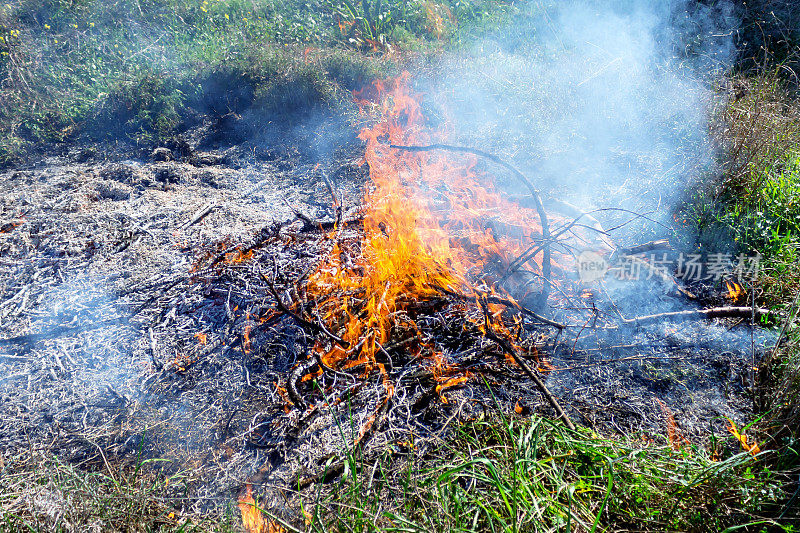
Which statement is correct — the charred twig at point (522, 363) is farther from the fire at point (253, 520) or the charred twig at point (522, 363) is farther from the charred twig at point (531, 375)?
the fire at point (253, 520)

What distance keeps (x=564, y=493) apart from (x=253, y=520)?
1671 mm

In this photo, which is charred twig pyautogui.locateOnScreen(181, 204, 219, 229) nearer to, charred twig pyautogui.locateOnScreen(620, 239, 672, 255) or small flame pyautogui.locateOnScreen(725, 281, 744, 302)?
charred twig pyautogui.locateOnScreen(620, 239, 672, 255)

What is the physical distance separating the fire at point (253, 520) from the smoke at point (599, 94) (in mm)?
4357

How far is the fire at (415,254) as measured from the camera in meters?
3.17

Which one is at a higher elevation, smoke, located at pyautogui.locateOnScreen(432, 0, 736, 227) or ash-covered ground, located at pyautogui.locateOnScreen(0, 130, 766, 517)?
smoke, located at pyautogui.locateOnScreen(432, 0, 736, 227)

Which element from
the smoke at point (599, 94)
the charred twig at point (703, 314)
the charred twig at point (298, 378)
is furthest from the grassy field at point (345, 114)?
→ the charred twig at point (298, 378)

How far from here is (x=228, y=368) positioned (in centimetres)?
306

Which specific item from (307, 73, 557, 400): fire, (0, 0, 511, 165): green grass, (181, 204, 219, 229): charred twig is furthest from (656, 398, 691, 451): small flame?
(0, 0, 511, 165): green grass

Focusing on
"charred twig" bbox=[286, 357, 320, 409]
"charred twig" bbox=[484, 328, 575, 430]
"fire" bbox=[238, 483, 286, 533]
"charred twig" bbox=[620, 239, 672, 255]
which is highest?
"charred twig" bbox=[620, 239, 672, 255]

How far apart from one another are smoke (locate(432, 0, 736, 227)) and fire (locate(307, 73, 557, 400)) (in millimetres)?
1107

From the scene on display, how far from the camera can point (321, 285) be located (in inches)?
138

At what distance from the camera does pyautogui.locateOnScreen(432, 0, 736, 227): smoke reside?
523 centimetres

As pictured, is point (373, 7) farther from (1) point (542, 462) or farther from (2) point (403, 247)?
(1) point (542, 462)

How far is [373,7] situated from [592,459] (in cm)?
867
